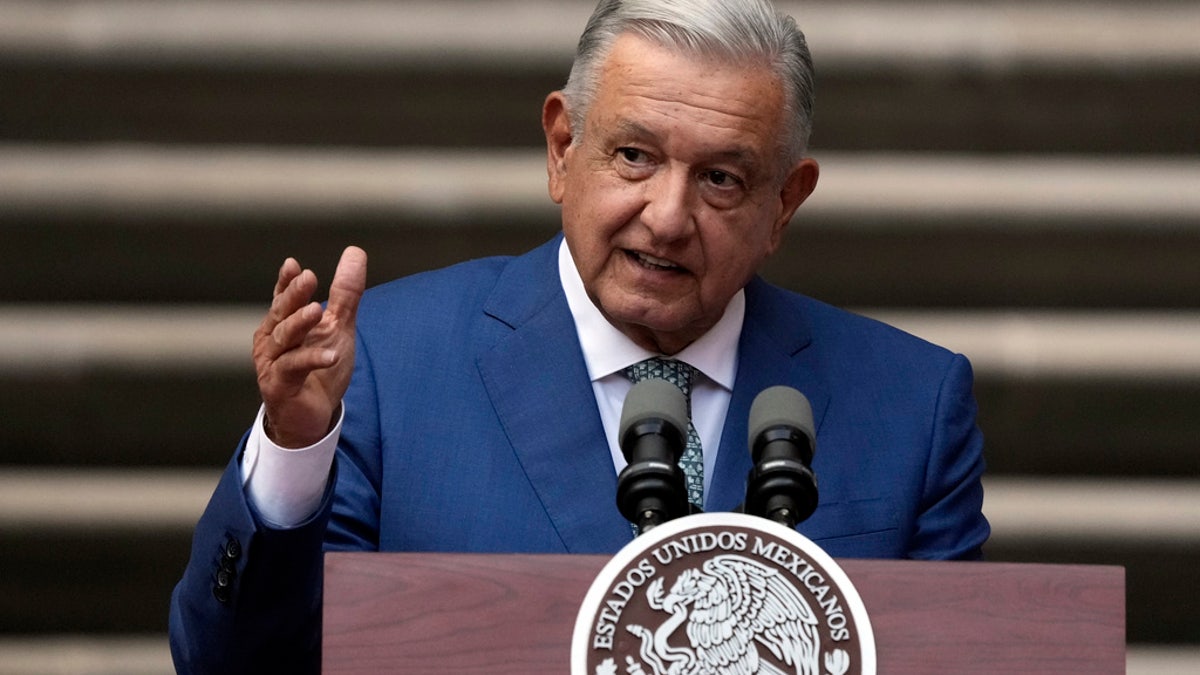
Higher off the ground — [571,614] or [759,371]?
[759,371]

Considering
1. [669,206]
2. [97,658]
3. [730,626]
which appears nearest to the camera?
[730,626]

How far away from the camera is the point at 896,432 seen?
10.9 feet

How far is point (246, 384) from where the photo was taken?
501 centimetres

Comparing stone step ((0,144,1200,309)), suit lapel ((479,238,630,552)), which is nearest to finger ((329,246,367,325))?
suit lapel ((479,238,630,552))

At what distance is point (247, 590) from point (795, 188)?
1.31 m

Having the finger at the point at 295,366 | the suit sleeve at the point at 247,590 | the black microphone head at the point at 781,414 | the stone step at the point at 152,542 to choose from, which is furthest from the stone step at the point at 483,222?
the black microphone head at the point at 781,414

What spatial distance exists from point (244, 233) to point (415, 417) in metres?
2.01

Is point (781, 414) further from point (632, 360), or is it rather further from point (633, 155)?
point (632, 360)

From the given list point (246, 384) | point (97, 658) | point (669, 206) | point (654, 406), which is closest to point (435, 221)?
point (246, 384)

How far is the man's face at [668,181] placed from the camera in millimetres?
3088

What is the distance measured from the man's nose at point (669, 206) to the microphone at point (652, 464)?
75cm

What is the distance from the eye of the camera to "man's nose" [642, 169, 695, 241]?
3.06 metres

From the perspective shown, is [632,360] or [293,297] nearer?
[293,297]

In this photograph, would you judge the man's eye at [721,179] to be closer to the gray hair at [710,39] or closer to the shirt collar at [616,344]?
the gray hair at [710,39]
